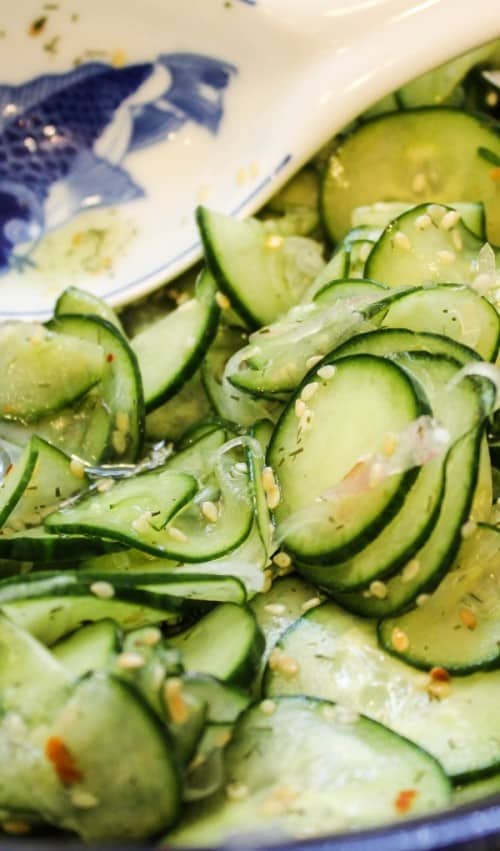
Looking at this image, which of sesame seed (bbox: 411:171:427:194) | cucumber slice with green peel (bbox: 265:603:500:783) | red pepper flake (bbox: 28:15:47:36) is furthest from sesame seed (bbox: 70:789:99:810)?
red pepper flake (bbox: 28:15:47:36)

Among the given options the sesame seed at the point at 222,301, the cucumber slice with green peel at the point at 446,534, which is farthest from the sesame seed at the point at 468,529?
the sesame seed at the point at 222,301

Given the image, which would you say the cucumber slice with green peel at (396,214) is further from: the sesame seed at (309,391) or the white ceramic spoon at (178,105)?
the sesame seed at (309,391)

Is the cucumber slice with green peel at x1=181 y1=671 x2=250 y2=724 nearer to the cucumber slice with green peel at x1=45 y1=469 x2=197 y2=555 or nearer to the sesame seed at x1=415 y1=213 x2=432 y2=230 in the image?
the cucumber slice with green peel at x1=45 y1=469 x2=197 y2=555

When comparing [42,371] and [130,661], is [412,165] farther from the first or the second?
[130,661]

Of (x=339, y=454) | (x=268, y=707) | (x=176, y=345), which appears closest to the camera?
(x=268, y=707)

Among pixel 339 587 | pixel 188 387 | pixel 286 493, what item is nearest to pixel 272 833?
pixel 339 587

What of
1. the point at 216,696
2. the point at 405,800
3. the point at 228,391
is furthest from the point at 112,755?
the point at 228,391
